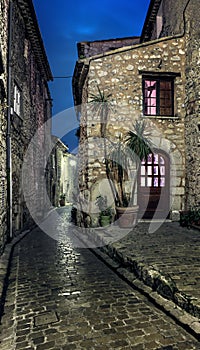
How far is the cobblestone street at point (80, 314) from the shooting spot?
2.66 m

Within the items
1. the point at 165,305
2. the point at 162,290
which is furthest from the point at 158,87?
the point at 165,305

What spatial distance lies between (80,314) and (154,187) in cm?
625

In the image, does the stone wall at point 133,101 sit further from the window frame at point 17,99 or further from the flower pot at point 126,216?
the window frame at point 17,99

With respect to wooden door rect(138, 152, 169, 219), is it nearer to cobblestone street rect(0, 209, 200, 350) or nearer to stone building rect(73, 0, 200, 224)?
stone building rect(73, 0, 200, 224)

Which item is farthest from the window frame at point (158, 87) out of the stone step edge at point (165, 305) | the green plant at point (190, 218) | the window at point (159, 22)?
the stone step edge at point (165, 305)

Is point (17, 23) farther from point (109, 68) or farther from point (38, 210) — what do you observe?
point (38, 210)

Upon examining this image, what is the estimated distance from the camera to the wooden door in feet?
29.2

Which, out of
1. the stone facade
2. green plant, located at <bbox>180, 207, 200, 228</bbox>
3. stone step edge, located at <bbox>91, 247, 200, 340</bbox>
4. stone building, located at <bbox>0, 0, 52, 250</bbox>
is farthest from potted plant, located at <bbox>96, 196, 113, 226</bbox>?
stone step edge, located at <bbox>91, 247, 200, 340</bbox>

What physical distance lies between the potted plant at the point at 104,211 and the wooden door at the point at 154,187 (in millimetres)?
1310

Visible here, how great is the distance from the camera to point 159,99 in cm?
907

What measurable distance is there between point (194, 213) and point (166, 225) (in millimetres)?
878

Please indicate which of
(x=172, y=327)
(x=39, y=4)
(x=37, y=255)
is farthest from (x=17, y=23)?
(x=39, y=4)

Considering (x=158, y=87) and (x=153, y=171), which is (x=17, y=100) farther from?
(x=153, y=171)

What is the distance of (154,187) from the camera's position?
354 inches
